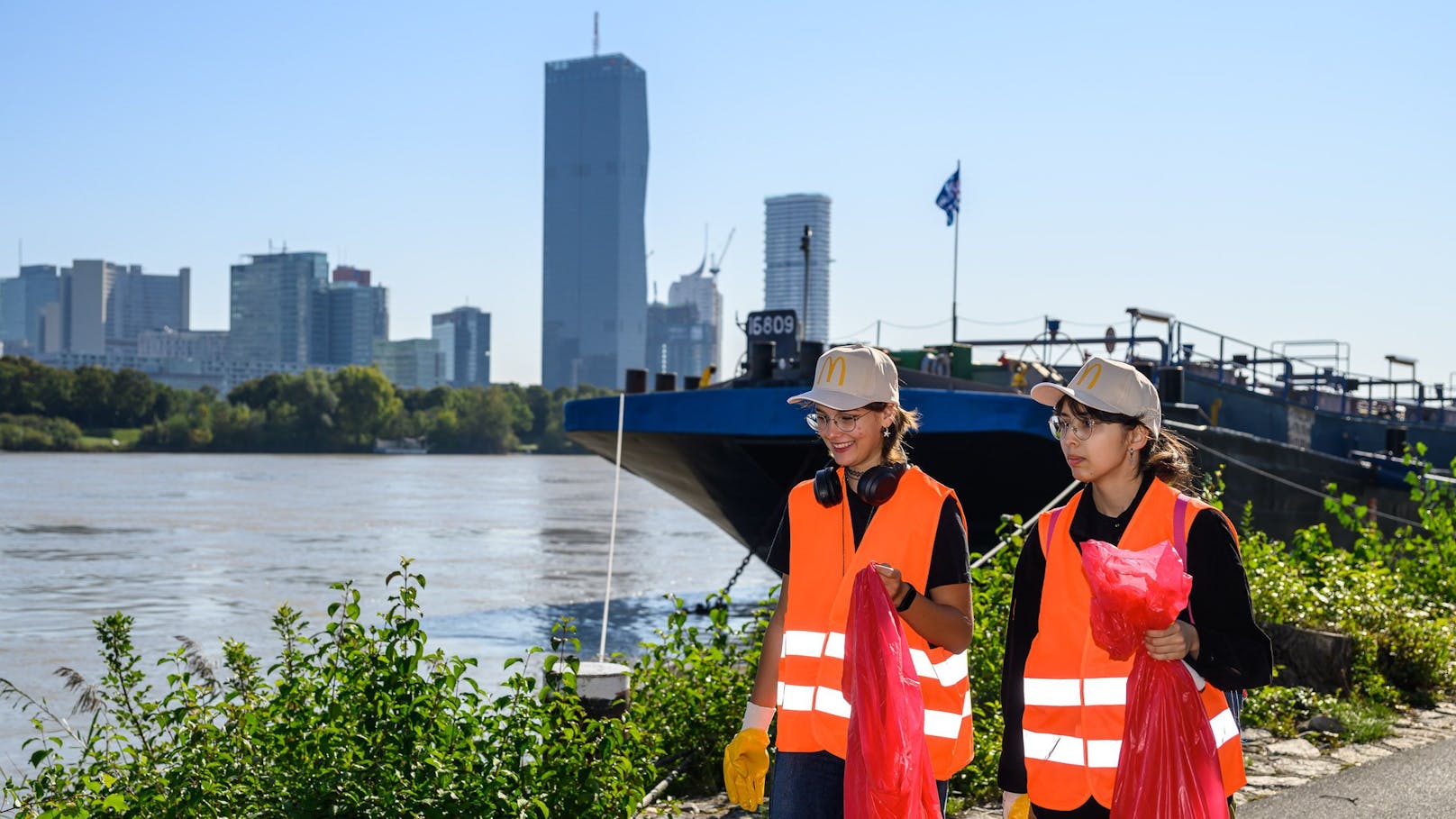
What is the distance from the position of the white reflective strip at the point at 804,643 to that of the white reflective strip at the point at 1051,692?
0.51m

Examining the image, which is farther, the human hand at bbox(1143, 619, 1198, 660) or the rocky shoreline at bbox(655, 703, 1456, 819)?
the rocky shoreline at bbox(655, 703, 1456, 819)

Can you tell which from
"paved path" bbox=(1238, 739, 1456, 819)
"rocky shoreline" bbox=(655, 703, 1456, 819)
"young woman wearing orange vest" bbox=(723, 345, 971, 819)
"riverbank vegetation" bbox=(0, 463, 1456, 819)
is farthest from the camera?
"rocky shoreline" bbox=(655, 703, 1456, 819)

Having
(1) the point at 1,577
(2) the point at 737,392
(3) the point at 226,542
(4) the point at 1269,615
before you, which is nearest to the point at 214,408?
(3) the point at 226,542

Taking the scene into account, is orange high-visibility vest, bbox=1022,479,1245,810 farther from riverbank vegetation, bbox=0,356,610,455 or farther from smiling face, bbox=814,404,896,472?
riverbank vegetation, bbox=0,356,610,455

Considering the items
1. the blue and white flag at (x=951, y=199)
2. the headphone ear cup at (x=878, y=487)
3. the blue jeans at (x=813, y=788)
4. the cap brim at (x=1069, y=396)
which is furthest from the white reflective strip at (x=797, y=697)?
the blue and white flag at (x=951, y=199)

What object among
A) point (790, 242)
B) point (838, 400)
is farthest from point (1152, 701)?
point (790, 242)

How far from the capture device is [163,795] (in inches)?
198

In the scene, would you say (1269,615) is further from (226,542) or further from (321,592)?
(226,542)

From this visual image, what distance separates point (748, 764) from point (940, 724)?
0.50 metres

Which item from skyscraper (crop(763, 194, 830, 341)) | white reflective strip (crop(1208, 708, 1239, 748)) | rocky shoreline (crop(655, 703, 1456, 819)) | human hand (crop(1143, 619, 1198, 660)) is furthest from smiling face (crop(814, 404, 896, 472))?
skyscraper (crop(763, 194, 830, 341))

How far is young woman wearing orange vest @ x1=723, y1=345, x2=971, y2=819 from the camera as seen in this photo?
11.0 ft

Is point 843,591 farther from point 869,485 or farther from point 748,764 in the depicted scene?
point 748,764

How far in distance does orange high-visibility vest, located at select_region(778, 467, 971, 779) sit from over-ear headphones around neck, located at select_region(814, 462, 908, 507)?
0.04 metres

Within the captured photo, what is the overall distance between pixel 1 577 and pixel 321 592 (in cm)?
551
